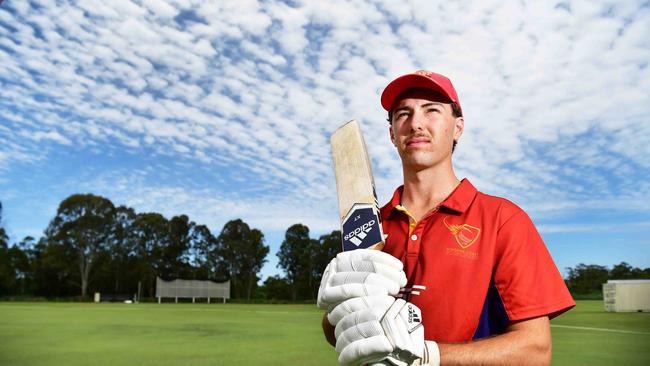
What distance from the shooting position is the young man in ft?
6.26

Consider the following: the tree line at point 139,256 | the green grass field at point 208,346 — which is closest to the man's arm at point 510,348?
the green grass field at point 208,346

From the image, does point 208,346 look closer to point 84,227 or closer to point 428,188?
point 428,188

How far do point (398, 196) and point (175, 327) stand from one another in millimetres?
12681

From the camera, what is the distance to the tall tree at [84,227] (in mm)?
53562

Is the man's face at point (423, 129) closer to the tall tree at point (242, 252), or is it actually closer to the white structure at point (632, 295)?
the white structure at point (632, 295)

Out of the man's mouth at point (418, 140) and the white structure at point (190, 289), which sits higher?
the man's mouth at point (418, 140)

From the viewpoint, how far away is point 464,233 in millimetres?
2168

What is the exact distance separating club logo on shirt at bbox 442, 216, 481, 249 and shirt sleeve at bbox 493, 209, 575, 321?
0.30 ft

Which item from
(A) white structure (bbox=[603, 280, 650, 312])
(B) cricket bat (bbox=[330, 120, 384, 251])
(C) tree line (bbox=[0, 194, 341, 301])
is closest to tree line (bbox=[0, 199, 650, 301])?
(C) tree line (bbox=[0, 194, 341, 301])

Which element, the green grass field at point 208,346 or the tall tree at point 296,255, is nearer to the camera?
the green grass field at point 208,346

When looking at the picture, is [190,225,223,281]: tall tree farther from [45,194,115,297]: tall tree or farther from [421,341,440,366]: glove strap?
[421,341,440,366]: glove strap

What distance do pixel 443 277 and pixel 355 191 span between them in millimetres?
677

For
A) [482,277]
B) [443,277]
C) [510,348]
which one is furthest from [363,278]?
[510,348]

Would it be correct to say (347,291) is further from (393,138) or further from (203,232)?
(203,232)
